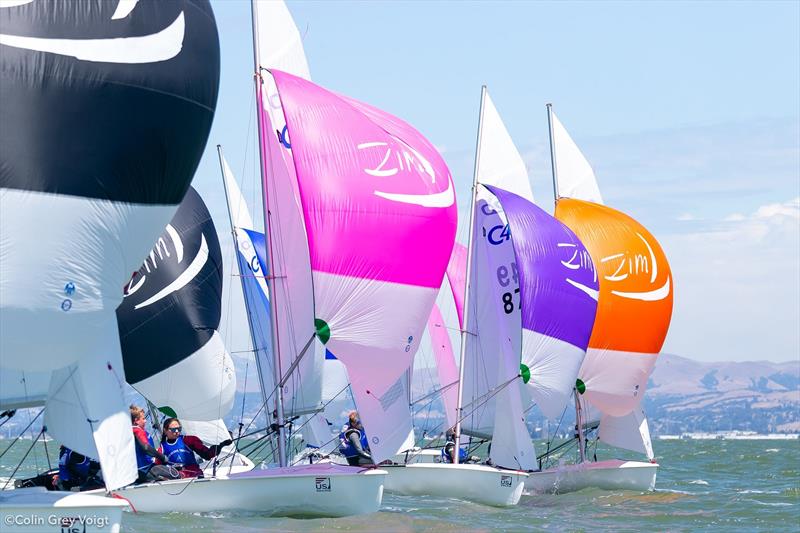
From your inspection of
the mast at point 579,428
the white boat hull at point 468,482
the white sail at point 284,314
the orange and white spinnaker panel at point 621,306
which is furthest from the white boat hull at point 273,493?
the mast at point 579,428

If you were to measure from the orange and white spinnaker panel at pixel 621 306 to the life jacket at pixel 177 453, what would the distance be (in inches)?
377

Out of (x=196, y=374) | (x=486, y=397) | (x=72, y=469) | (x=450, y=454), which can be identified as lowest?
(x=450, y=454)

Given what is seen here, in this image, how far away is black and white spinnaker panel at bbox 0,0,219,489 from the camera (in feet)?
36.6

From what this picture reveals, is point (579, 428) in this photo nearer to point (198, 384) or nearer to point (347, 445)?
point (347, 445)

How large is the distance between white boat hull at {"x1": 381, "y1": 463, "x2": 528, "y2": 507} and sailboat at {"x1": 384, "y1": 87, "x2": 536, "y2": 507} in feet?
0.05

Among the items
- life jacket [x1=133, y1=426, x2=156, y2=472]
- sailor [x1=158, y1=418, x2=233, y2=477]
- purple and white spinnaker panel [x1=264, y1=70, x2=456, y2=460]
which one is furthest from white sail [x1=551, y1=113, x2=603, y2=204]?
life jacket [x1=133, y1=426, x2=156, y2=472]

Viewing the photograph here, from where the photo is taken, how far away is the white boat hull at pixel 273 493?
16359 millimetres

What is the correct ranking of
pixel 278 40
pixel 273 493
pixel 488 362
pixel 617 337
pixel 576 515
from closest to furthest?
pixel 273 493 < pixel 278 40 < pixel 576 515 < pixel 488 362 < pixel 617 337

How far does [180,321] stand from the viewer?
19844 millimetres

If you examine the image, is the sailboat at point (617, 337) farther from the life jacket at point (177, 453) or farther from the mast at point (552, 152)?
the life jacket at point (177, 453)

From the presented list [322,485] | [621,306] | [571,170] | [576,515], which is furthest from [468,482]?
[571,170]

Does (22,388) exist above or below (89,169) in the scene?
below

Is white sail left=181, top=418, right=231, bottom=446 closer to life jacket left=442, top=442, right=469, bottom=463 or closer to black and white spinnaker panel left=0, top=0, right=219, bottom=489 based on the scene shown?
life jacket left=442, top=442, right=469, bottom=463

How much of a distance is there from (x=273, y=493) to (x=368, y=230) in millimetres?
3447
